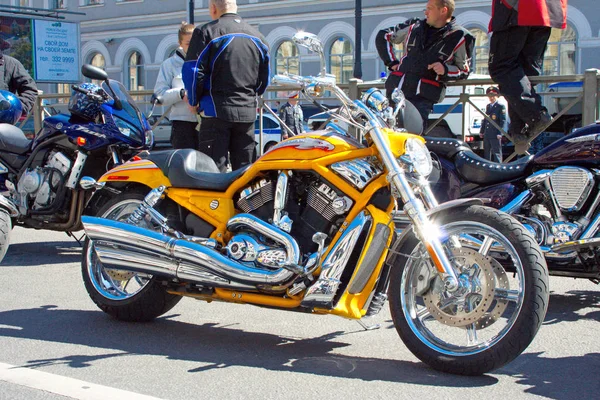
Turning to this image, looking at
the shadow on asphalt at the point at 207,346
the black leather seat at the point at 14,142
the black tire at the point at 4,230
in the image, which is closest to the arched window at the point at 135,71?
the black leather seat at the point at 14,142

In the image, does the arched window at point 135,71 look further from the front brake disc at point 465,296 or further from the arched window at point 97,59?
the front brake disc at point 465,296

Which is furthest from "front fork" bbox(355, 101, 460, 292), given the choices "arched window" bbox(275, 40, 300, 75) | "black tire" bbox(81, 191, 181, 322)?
"arched window" bbox(275, 40, 300, 75)

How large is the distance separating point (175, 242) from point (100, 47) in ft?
129

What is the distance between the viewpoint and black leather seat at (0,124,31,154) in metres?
7.43

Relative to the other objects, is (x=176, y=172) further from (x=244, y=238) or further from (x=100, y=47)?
(x=100, y=47)

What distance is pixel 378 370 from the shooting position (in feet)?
13.7

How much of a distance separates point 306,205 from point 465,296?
0.99 metres

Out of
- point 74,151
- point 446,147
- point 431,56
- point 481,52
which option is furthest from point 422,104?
point 481,52

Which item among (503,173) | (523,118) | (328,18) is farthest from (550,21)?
(328,18)

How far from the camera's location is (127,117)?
7.04 m

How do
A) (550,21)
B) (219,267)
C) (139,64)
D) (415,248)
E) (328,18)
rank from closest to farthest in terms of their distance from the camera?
(415,248), (219,267), (550,21), (328,18), (139,64)

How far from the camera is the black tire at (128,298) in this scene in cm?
507

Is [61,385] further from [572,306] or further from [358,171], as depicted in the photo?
[572,306]

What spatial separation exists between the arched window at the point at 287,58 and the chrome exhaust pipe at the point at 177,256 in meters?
31.2
